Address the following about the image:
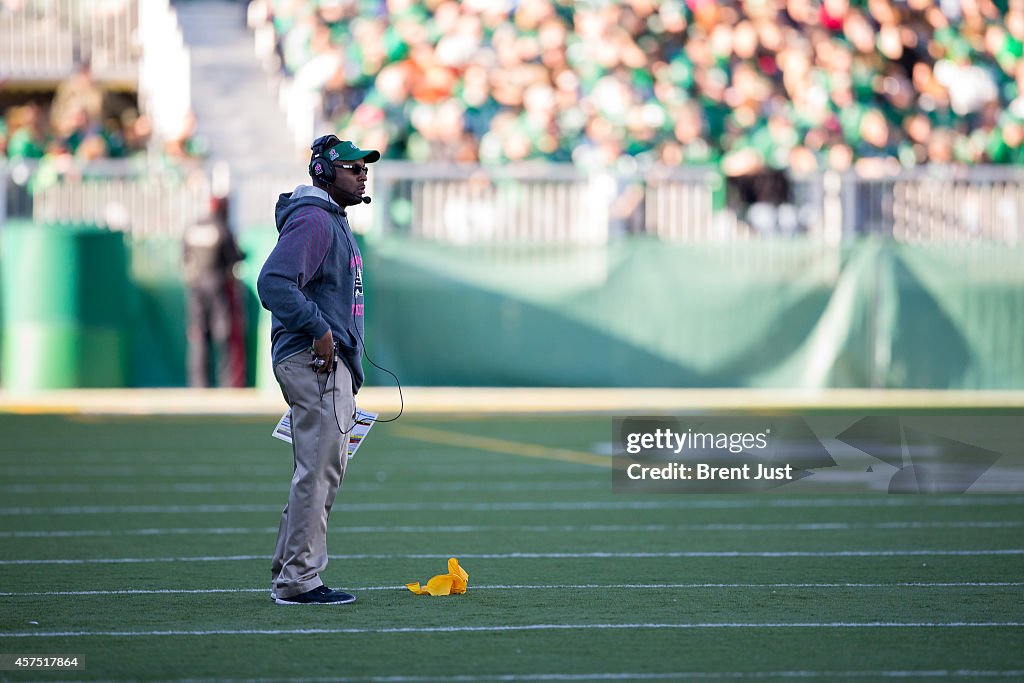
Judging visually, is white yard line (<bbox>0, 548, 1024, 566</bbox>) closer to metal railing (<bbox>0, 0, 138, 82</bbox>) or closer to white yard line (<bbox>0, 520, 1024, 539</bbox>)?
white yard line (<bbox>0, 520, 1024, 539</bbox>)

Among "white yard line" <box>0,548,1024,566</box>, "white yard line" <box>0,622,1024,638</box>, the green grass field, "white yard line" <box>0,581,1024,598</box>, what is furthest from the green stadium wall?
"white yard line" <box>0,622,1024,638</box>

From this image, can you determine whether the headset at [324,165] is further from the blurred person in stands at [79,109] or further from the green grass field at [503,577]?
the blurred person in stands at [79,109]

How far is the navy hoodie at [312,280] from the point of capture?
21.3 ft

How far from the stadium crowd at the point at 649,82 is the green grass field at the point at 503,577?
29.4ft

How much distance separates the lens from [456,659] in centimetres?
585

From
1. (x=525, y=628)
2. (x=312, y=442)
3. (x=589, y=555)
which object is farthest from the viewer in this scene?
(x=589, y=555)

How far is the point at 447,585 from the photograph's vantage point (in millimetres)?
7168

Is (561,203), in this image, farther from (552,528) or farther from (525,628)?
(525,628)

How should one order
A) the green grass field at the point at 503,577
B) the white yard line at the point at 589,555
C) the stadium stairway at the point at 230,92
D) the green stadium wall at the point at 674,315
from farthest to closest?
the stadium stairway at the point at 230,92 < the green stadium wall at the point at 674,315 < the white yard line at the point at 589,555 < the green grass field at the point at 503,577

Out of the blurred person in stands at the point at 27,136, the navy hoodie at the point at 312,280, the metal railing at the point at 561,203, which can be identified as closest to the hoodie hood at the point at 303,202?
the navy hoodie at the point at 312,280

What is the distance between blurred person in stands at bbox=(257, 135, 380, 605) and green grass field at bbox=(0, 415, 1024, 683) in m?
0.29

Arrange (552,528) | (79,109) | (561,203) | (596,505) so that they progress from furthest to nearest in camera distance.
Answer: (79,109), (561,203), (596,505), (552,528)

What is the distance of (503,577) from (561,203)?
11.9 m

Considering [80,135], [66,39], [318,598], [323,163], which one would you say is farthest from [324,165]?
[66,39]
